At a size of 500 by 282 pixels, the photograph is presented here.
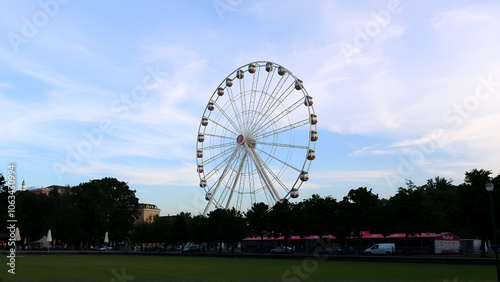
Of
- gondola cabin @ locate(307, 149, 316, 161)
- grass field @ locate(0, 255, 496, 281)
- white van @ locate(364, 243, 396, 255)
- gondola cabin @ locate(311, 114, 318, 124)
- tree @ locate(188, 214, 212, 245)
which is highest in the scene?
gondola cabin @ locate(311, 114, 318, 124)

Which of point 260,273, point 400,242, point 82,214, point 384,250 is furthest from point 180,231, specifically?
point 260,273

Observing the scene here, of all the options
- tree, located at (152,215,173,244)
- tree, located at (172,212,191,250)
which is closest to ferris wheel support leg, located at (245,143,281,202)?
tree, located at (172,212,191,250)

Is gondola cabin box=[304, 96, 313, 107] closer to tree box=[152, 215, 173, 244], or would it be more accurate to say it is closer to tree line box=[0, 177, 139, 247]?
tree box=[152, 215, 173, 244]

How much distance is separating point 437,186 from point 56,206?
93.0 metres

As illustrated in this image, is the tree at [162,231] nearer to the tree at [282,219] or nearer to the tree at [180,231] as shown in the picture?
the tree at [180,231]

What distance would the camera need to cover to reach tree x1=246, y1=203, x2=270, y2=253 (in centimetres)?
7725

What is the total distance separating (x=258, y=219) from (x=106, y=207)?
41.7 m

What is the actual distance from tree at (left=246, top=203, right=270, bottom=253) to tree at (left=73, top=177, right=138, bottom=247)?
37799 mm

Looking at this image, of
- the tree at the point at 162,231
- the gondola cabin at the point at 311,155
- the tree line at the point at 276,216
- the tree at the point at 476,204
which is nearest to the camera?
the tree at the point at 476,204

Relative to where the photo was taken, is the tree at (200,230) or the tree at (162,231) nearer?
the tree at (200,230)

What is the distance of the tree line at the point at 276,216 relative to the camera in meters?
A: 57.9

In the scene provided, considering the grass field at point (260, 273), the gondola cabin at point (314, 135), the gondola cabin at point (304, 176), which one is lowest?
the grass field at point (260, 273)

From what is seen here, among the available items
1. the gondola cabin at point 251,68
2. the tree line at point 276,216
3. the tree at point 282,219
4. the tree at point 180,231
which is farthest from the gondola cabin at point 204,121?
the tree at point 180,231

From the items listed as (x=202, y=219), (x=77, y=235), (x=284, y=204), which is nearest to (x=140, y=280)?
(x=284, y=204)
